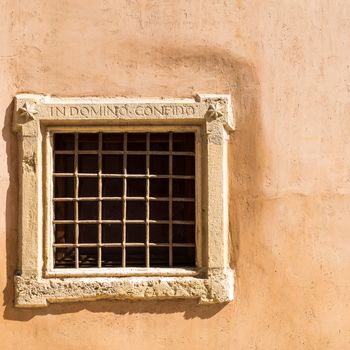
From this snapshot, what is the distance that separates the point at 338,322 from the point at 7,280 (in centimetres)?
228

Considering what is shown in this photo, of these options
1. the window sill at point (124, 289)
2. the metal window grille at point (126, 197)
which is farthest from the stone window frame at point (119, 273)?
the metal window grille at point (126, 197)

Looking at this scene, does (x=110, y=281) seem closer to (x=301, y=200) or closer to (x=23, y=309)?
(x=23, y=309)

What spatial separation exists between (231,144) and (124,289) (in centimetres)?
122

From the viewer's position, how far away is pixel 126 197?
12.1 ft

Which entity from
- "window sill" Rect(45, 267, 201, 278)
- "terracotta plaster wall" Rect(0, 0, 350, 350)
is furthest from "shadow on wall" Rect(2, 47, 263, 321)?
"window sill" Rect(45, 267, 201, 278)

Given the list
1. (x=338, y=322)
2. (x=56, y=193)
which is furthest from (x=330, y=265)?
(x=56, y=193)

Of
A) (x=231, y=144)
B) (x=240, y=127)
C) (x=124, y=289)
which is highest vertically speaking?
(x=240, y=127)

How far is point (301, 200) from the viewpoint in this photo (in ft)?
11.9

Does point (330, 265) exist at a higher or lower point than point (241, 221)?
lower

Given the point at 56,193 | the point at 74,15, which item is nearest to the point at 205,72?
the point at 74,15

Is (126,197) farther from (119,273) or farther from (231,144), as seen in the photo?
(231,144)

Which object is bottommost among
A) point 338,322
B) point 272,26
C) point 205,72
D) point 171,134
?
point 338,322

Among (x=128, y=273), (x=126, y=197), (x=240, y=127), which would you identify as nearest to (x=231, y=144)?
(x=240, y=127)

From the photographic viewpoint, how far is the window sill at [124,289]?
A: 3.57m
